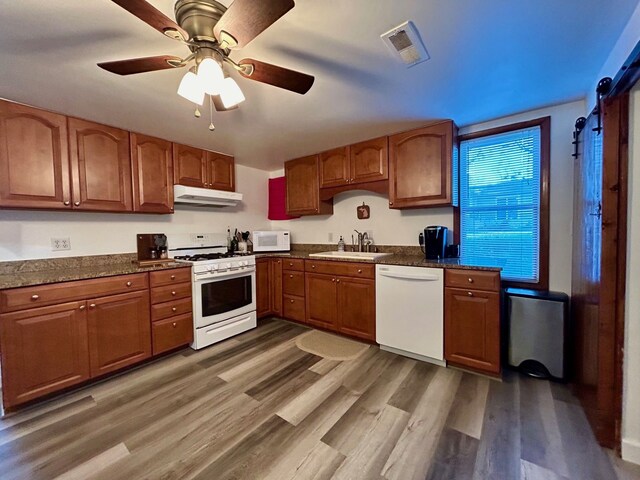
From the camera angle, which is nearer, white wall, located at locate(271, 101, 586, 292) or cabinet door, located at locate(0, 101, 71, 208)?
cabinet door, located at locate(0, 101, 71, 208)

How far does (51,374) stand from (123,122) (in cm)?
206

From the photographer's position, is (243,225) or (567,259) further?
(243,225)

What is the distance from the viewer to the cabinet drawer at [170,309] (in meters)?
2.38

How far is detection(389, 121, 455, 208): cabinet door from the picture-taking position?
2.42 meters

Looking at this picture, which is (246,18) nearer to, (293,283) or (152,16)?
(152,16)

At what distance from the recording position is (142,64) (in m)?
1.24

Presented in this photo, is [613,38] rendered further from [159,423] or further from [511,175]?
[159,423]

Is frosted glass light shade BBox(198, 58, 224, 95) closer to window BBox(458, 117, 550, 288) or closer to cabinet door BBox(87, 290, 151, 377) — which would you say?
cabinet door BBox(87, 290, 151, 377)

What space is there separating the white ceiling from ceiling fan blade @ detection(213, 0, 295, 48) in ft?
0.93

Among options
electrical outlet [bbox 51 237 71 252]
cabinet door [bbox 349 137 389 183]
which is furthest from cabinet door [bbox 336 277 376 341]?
electrical outlet [bbox 51 237 71 252]

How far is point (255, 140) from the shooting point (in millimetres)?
2830

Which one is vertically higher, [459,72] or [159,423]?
[459,72]

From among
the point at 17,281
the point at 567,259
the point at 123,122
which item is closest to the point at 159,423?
the point at 17,281

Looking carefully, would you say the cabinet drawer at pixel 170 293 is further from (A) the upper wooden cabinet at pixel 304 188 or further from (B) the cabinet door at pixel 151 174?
(A) the upper wooden cabinet at pixel 304 188
